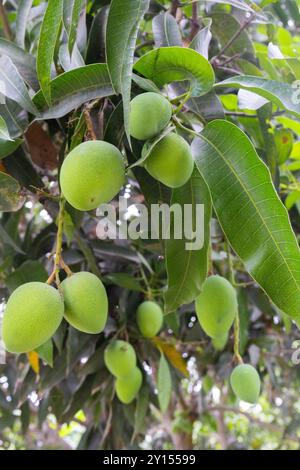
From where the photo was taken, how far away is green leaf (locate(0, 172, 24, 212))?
→ 2.79ft

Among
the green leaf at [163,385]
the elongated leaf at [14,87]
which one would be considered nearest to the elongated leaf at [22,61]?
the elongated leaf at [14,87]

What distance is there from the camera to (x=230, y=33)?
1271 millimetres

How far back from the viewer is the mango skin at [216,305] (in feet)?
2.91

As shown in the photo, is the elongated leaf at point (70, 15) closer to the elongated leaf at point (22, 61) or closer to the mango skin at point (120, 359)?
the elongated leaf at point (22, 61)

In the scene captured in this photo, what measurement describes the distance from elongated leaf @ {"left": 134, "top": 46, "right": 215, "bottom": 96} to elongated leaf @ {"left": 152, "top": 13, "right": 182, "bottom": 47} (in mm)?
140

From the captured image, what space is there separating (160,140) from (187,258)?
0.80ft

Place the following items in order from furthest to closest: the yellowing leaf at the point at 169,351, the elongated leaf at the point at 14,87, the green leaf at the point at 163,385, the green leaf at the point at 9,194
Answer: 1. the yellowing leaf at the point at 169,351
2. the green leaf at the point at 163,385
3. the green leaf at the point at 9,194
4. the elongated leaf at the point at 14,87

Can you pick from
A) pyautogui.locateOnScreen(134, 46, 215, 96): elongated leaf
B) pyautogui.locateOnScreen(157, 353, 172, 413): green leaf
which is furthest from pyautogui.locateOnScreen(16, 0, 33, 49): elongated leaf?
pyautogui.locateOnScreen(157, 353, 172, 413): green leaf

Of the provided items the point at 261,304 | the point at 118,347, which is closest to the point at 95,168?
the point at 118,347

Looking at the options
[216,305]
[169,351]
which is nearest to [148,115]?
[216,305]

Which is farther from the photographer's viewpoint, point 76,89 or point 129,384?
point 129,384

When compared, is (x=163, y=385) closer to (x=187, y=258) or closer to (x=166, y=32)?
(x=187, y=258)

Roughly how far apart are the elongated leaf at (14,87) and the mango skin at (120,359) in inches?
26.3

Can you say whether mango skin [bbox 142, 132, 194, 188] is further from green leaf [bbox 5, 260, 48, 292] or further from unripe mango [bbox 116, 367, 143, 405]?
unripe mango [bbox 116, 367, 143, 405]
